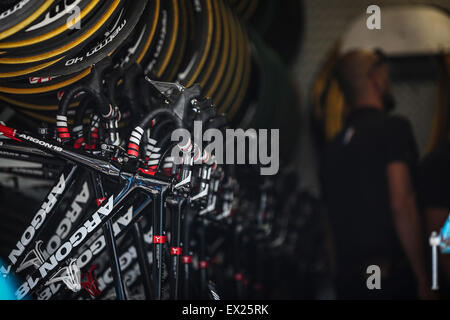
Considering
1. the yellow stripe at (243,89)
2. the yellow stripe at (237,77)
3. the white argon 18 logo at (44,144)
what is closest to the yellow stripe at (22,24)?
the white argon 18 logo at (44,144)

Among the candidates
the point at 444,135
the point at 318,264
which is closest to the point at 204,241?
the point at 444,135

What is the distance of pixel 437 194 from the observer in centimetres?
314

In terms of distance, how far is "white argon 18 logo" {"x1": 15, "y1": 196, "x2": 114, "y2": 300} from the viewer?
1.53 meters

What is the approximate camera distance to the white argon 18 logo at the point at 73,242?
1525 millimetres

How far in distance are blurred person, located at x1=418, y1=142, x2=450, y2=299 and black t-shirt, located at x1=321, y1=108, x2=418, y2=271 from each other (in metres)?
0.16

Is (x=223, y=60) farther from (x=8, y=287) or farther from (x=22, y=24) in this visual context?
(x=8, y=287)

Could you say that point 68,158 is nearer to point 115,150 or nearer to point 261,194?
point 115,150

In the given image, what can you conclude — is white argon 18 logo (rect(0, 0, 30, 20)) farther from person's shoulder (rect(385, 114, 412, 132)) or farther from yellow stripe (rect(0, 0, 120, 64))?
person's shoulder (rect(385, 114, 412, 132))

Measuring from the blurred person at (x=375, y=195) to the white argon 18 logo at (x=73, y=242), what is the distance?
6.38 feet

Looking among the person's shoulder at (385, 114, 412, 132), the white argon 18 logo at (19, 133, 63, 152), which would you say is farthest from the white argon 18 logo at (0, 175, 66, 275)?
the person's shoulder at (385, 114, 412, 132)

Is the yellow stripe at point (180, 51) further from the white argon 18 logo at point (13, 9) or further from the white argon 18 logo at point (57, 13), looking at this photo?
the white argon 18 logo at point (13, 9)

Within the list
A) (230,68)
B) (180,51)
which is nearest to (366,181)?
(230,68)
